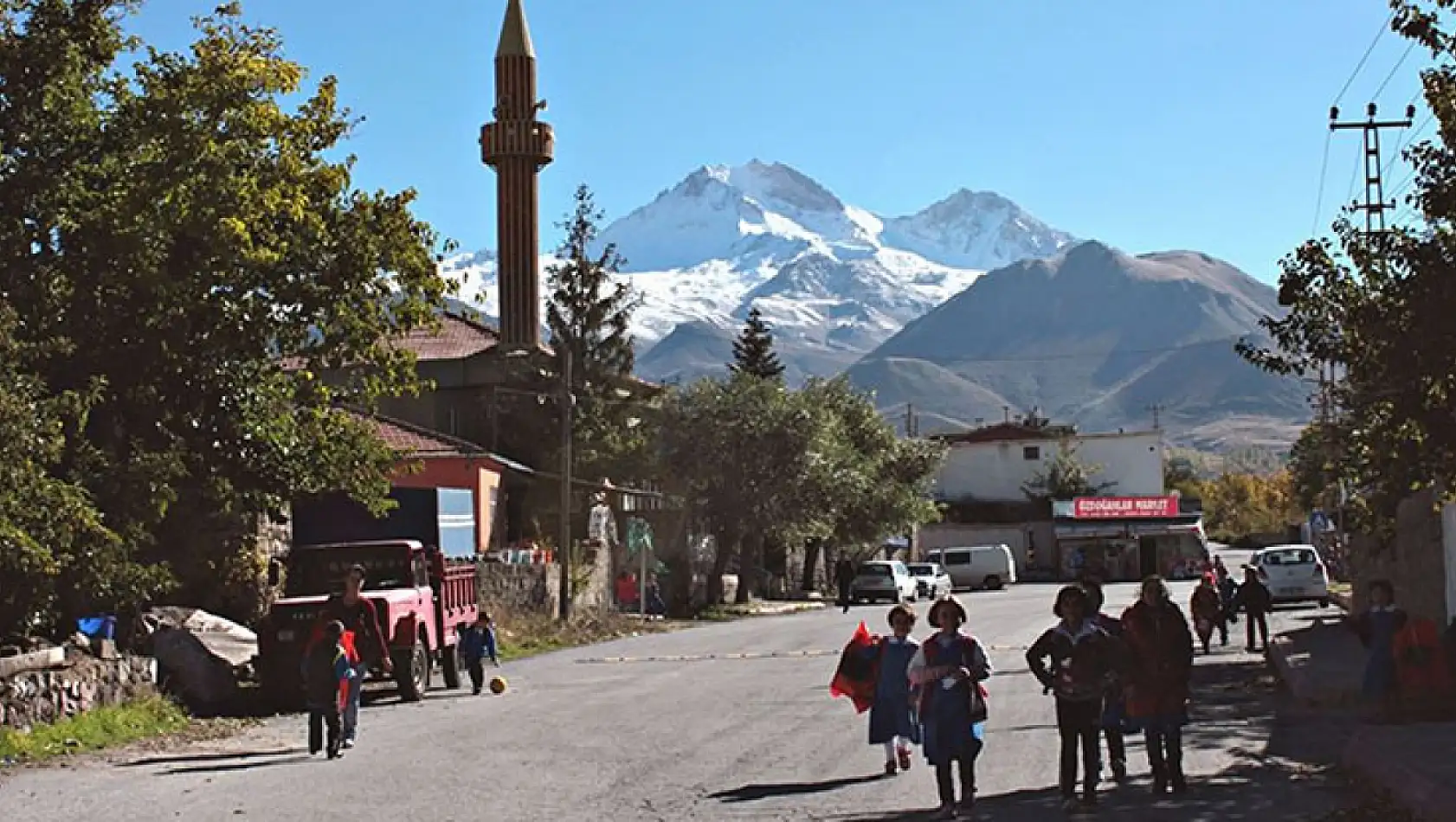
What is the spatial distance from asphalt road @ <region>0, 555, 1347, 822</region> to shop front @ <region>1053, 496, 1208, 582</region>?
227 feet

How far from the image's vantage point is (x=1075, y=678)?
40.2ft

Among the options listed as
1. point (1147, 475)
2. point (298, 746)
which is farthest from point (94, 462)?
point (1147, 475)

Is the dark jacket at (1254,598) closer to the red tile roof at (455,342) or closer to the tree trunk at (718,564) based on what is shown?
the tree trunk at (718,564)

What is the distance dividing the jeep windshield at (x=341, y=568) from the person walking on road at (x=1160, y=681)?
13.1 metres

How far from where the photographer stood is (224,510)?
25.7 meters

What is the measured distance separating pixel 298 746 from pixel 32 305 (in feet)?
25.8

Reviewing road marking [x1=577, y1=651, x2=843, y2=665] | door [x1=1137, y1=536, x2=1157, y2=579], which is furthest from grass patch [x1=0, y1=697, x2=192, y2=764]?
door [x1=1137, y1=536, x2=1157, y2=579]

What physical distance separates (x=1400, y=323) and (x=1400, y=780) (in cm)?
628

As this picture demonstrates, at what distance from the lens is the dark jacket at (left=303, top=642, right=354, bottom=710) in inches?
659

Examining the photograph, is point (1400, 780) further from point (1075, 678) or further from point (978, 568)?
point (978, 568)

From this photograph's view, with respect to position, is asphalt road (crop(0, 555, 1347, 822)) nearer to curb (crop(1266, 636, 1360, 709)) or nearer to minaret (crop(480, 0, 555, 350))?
curb (crop(1266, 636, 1360, 709))

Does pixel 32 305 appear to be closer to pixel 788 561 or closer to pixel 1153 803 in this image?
pixel 1153 803

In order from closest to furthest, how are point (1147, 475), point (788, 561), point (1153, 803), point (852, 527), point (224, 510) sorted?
point (1153, 803)
point (224, 510)
point (852, 527)
point (788, 561)
point (1147, 475)

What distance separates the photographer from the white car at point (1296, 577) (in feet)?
145
